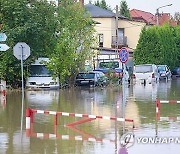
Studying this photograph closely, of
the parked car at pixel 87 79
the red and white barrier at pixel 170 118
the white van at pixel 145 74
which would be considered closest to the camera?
the red and white barrier at pixel 170 118

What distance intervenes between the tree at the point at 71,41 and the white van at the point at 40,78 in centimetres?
63

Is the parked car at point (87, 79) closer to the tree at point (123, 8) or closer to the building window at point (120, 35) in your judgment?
the building window at point (120, 35)

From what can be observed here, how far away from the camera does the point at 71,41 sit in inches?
1583

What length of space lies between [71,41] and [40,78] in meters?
3.54

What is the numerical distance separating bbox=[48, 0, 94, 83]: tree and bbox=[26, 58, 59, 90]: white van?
63 centimetres

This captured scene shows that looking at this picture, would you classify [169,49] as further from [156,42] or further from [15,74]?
[15,74]

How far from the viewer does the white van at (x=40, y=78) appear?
3903 cm

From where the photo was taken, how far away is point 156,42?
6700 centimetres

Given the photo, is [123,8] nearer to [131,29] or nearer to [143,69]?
[131,29]

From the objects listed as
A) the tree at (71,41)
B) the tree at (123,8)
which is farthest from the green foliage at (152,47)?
the tree at (123,8)

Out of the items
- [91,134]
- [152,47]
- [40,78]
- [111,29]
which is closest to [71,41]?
[40,78]

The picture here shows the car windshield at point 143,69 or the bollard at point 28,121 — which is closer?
the bollard at point 28,121

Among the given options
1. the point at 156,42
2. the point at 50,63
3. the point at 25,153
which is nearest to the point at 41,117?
the point at 25,153

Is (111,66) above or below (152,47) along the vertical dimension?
below
